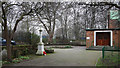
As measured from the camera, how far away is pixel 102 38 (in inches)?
720

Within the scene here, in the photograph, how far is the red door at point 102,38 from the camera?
18.0 meters

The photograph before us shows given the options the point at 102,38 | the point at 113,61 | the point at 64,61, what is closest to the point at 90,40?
the point at 102,38

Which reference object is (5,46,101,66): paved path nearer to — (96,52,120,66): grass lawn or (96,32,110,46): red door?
(96,52,120,66): grass lawn

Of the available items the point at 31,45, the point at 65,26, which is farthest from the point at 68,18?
the point at 31,45

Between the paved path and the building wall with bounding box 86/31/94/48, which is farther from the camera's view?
the building wall with bounding box 86/31/94/48

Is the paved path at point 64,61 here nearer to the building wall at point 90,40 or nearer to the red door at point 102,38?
the building wall at point 90,40

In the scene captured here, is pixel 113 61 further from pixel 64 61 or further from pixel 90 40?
pixel 90 40

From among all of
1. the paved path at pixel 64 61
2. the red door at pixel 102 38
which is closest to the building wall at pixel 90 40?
the red door at pixel 102 38

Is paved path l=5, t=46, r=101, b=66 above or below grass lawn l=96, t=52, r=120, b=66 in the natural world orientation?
below

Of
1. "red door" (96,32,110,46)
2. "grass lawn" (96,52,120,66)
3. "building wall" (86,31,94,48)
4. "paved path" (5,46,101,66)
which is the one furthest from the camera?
"red door" (96,32,110,46)

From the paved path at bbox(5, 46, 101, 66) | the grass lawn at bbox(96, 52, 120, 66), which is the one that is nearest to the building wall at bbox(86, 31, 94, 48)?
the paved path at bbox(5, 46, 101, 66)

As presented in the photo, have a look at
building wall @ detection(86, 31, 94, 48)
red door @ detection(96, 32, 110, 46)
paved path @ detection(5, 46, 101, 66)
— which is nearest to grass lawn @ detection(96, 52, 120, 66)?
paved path @ detection(5, 46, 101, 66)

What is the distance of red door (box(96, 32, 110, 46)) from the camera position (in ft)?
59.1

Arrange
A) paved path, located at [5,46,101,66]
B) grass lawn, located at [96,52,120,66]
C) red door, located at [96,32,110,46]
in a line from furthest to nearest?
red door, located at [96,32,110,46] → paved path, located at [5,46,101,66] → grass lawn, located at [96,52,120,66]
